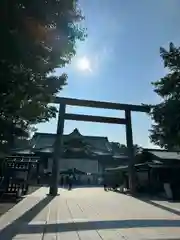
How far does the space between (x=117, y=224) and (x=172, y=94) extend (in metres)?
8.11

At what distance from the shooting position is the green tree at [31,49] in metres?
6.42

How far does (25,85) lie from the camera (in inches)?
344

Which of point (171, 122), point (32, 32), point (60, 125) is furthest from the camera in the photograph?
point (60, 125)

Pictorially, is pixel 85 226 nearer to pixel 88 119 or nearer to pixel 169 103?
pixel 169 103

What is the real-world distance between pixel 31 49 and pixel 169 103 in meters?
9.21

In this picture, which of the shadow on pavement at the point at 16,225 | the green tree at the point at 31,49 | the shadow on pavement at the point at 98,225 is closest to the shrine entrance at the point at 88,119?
the shadow on pavement at the point at 16,225

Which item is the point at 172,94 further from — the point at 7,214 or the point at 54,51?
the point at 7,214

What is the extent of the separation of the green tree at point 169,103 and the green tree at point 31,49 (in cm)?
628

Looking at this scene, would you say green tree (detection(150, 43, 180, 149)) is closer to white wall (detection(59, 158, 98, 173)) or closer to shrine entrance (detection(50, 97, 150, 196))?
shrine entrance (detection(50, 97, 150, 196))

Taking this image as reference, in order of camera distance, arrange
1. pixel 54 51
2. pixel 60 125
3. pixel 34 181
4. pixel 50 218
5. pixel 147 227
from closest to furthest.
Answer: pixel 54 51
pixel 147 227
pixel 50 218
pixel 60 125
pixel 34 181

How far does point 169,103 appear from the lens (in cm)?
1445

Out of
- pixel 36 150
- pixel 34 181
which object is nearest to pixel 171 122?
pixel 34 181

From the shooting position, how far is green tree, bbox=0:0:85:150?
6.42m

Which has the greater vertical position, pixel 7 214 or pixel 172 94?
pixel 172 94
